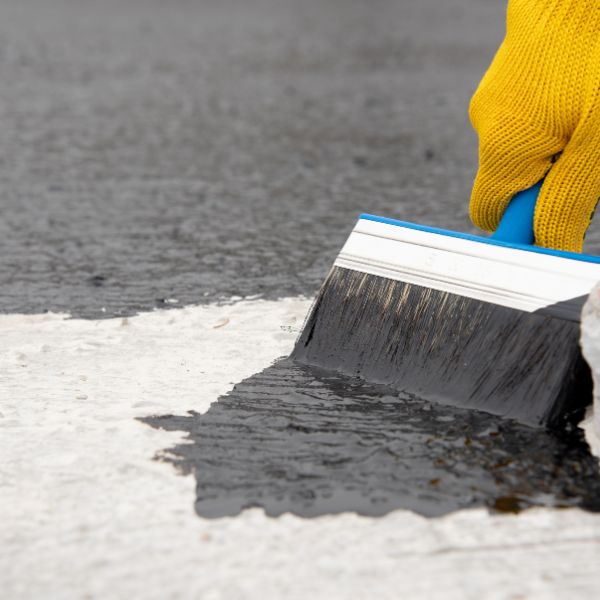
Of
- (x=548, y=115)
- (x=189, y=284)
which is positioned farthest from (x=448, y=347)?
(x=189, y=284)

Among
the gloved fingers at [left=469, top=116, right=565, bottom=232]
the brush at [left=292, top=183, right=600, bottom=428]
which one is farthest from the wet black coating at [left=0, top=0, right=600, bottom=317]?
the gloved fingers at [left=469, top=116, right=565, bottom=232]

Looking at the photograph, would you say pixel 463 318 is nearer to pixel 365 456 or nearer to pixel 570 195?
pixel 570 195

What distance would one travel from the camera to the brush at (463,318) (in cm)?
292

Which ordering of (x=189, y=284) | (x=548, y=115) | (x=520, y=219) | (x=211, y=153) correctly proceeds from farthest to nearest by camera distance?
1. (x=211, y=153)
2. (x=189, y=284)
3. (x=520, y=219)
4. (x=548, y=115)

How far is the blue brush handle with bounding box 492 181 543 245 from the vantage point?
3.28 metres

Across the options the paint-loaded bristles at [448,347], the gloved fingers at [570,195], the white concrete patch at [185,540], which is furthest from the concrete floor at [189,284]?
the gloved fingers at [570,195]

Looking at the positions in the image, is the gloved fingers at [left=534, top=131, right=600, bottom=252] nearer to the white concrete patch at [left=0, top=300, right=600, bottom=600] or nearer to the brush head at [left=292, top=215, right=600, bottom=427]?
the brush head at [left=292, top=215, right=600, bottom=427]

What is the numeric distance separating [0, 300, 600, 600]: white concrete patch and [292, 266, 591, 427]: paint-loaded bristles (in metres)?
0.49

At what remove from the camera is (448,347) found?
3145mm

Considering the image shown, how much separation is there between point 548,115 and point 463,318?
0.61 m

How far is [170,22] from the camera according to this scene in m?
17.3

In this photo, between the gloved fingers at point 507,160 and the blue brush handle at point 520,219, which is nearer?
the gloved fingers at point 507,160

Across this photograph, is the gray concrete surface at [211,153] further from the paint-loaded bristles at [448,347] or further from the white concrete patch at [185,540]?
the white concrete patch at [185,540]

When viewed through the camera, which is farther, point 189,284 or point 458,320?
point 189,284
